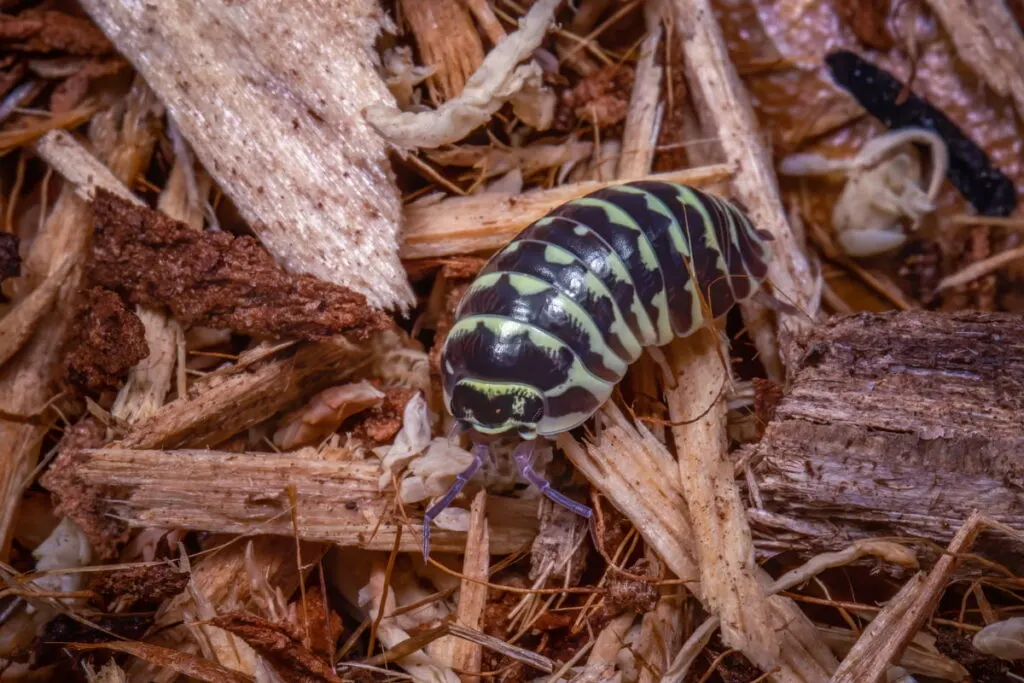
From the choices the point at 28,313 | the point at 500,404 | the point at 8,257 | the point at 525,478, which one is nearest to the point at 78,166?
the point at 8,257

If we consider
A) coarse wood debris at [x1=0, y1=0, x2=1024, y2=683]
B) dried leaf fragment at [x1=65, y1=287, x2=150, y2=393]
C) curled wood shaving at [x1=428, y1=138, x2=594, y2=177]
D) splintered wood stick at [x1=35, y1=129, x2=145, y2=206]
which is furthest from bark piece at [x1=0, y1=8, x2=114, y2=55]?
curled wood shaving at [x1=428, y1=138, x2=594, y2=177]

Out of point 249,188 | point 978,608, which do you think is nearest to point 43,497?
point 249,188

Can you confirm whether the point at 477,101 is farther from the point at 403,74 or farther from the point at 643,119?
the point at 643,119

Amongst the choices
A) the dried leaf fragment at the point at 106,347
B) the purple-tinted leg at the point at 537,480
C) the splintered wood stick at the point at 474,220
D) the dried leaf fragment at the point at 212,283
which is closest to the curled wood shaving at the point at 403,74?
the splintered wood stick at the point at 474,220

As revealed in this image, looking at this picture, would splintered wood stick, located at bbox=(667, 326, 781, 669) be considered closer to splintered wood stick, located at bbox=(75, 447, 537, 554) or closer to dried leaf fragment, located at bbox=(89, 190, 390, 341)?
splintered wood stick, located at bbox=(75, 447, 537, 554)

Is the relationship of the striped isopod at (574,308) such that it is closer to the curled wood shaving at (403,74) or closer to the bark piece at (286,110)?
the bark piece at (286,110)

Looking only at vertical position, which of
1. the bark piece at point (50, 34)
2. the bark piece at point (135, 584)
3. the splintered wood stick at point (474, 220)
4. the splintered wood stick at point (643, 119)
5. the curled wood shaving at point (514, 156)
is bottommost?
the bark piece at point (135, 584)
